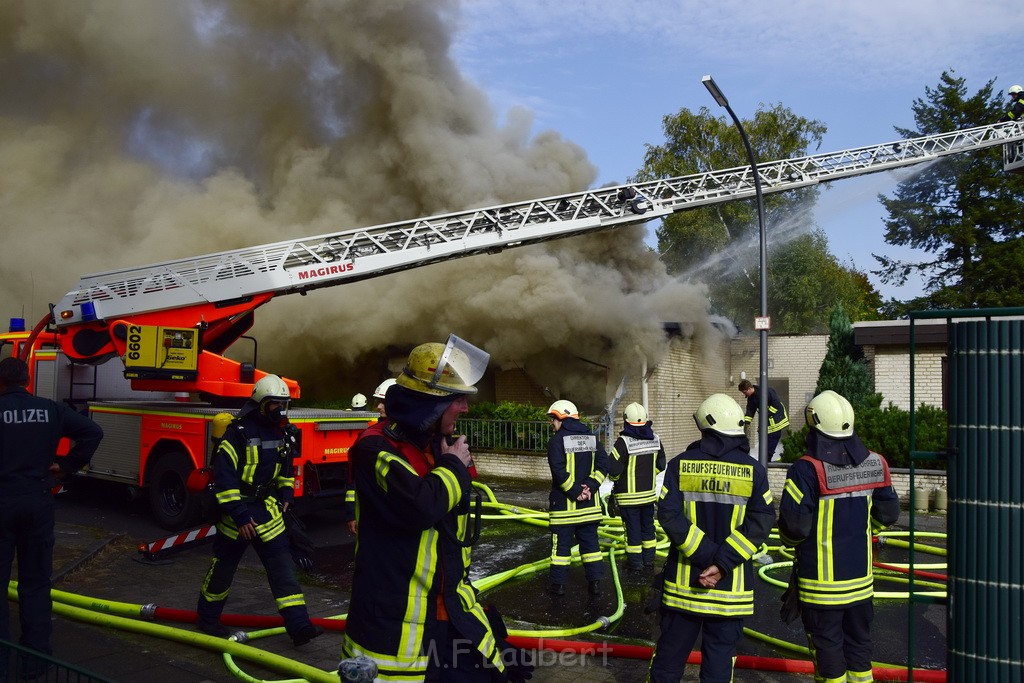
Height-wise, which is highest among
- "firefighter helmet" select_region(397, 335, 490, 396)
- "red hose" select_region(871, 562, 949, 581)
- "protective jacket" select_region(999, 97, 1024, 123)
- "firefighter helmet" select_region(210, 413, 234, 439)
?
"protective jacket" select_region(999, 97, 1024, 123)

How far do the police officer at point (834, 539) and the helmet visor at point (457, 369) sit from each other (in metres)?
1.87

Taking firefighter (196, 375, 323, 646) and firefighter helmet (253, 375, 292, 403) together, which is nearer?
firefighter (196, 375, 323, 646)

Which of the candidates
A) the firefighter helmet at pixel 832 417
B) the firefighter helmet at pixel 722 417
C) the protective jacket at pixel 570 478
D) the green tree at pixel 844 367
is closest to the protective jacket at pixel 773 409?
the protective jacket at pixel 570 478

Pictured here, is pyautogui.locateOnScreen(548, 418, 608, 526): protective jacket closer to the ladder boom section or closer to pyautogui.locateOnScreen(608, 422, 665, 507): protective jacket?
pyautogui.locateOnScreen(608, 422, 665, 507): protective jacket

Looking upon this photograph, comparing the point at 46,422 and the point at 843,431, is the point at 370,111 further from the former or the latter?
the point at 843,431

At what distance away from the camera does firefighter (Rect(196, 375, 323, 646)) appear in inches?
192

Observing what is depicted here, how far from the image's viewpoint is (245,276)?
980cm

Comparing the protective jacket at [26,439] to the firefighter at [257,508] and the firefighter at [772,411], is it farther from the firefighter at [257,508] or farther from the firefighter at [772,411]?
the firefighter at [772,411]

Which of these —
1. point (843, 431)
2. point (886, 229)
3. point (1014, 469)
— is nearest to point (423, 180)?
point (843, 431)

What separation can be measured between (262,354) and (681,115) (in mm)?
19095

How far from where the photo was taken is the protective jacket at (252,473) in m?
4.99

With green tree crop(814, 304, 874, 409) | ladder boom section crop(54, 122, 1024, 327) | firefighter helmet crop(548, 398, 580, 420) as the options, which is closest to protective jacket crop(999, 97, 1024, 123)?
ladder boom section crop(54, 122, 1024, 327)

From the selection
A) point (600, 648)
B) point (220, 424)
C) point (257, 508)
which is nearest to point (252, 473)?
point (257, 508)

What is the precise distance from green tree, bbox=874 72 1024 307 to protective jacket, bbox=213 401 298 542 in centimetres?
2738
